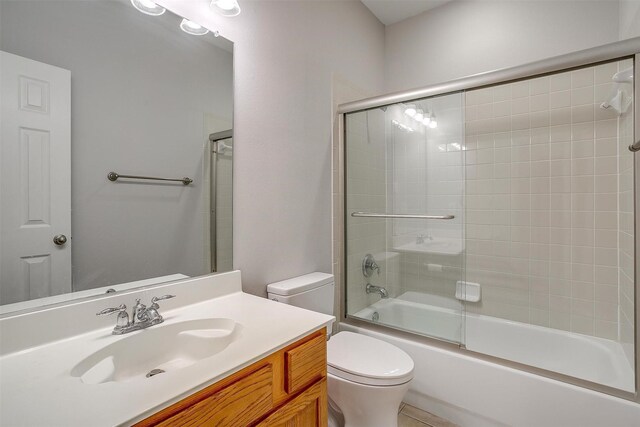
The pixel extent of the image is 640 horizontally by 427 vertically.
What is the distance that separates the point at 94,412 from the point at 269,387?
40cm

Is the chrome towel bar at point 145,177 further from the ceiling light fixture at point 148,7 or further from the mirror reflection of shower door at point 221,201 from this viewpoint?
the ceiling light fixture at point 148,7

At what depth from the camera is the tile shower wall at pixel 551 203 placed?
Result: 6.04 feet

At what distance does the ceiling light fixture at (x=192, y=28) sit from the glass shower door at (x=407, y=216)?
1.05 metres

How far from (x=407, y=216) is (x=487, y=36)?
1480 mm

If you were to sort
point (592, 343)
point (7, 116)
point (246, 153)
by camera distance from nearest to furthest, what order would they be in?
point (7, 116) < point (246, 153) < point (592, 343)

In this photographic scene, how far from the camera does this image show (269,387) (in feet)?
2.73

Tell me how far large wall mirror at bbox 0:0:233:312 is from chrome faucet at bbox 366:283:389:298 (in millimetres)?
1102

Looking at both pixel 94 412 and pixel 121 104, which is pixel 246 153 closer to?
pixel 121 104

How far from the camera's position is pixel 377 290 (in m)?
2.14

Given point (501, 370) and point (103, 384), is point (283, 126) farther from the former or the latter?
point (501, 370)

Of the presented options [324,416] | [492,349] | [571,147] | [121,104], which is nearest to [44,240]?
[121,104]

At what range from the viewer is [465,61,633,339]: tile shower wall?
1.84 m

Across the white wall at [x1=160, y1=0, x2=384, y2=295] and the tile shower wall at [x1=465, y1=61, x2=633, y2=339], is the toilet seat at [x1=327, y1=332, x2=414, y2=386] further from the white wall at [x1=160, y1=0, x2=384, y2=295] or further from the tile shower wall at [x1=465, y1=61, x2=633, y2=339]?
the tile shower wall at [x1=465, y1=61, x2=633, y2=339]

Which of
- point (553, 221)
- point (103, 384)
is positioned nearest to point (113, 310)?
point (103, 384)
